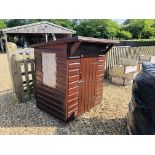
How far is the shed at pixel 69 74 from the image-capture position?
4.36 m

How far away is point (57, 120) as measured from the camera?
16.1 ft

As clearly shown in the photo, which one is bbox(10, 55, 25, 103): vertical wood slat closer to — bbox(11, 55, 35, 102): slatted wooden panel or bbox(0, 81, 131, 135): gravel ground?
bbox(11, 55, 35, 102): slatted wooden panel

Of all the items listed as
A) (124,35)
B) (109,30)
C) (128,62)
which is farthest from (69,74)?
(124,35)

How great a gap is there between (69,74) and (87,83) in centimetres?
94

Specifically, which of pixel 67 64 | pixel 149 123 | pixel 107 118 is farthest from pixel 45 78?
pixel 149 123

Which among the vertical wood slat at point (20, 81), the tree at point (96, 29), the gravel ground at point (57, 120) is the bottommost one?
the gravel ground at point (57, 120)

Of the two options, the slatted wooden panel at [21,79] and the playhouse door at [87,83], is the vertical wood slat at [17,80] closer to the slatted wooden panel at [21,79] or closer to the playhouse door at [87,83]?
the slatted wooden panel at [21,79]

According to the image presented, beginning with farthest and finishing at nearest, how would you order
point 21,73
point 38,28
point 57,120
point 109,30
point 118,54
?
1. point 109,30
2. point 38,28
3. point 118,54
4. point 21,73
5. point 57,120

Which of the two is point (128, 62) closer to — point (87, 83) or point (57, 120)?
point (87, 83)

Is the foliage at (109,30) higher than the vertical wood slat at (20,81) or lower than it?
higher

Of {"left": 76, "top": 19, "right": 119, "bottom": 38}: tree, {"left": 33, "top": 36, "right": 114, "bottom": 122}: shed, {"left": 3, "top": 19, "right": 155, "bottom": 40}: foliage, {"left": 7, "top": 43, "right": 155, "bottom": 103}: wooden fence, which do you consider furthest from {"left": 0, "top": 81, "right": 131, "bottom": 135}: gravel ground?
{"left": 3, "top": 19, "right": 155, "bottom": 40}: foliage

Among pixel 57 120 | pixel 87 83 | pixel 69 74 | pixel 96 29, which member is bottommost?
pixel 57 120

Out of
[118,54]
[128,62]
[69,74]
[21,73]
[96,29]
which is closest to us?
[69,74]

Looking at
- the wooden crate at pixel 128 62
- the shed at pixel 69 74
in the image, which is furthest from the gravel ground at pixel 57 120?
the wooden crate at pixel 128 62
